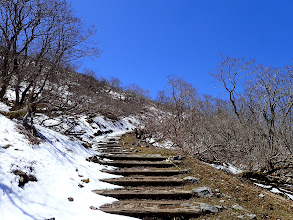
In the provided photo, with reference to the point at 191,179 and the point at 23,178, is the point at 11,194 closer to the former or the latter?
the point at 23,178

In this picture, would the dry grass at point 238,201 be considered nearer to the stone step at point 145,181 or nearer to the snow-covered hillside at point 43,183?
the stone step at point 145,181

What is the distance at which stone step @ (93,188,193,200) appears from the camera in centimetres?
369

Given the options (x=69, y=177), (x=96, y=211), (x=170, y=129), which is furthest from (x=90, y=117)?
(x=96, y=211)

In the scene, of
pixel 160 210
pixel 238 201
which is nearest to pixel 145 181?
pixel 160 210

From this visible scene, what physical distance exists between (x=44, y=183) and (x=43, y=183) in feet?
0.06

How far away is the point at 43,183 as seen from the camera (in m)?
3.21

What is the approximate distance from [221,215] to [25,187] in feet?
10.3

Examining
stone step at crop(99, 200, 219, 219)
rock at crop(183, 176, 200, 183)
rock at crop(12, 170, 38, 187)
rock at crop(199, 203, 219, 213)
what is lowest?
stone step at crop(99, 200, 219, 219)

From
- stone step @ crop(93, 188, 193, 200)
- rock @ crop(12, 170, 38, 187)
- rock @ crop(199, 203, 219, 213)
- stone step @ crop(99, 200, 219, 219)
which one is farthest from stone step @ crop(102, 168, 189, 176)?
rock @ crop(12, 170, 38, 187)

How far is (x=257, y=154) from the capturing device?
7.08 m

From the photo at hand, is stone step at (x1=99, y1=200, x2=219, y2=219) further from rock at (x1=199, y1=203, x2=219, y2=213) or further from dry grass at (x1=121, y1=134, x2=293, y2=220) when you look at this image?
dry grass at (x1=121, y1=134, x2=293, y2=220)

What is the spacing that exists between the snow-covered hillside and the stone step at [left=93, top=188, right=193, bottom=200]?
17 centimetres

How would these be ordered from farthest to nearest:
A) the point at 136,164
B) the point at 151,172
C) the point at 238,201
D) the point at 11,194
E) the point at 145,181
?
the point at 136,164, the point at 151,172, the point at 145,181, the point at 238,201, the point at 11,194

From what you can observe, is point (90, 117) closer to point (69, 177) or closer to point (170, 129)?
point (170, 129)
